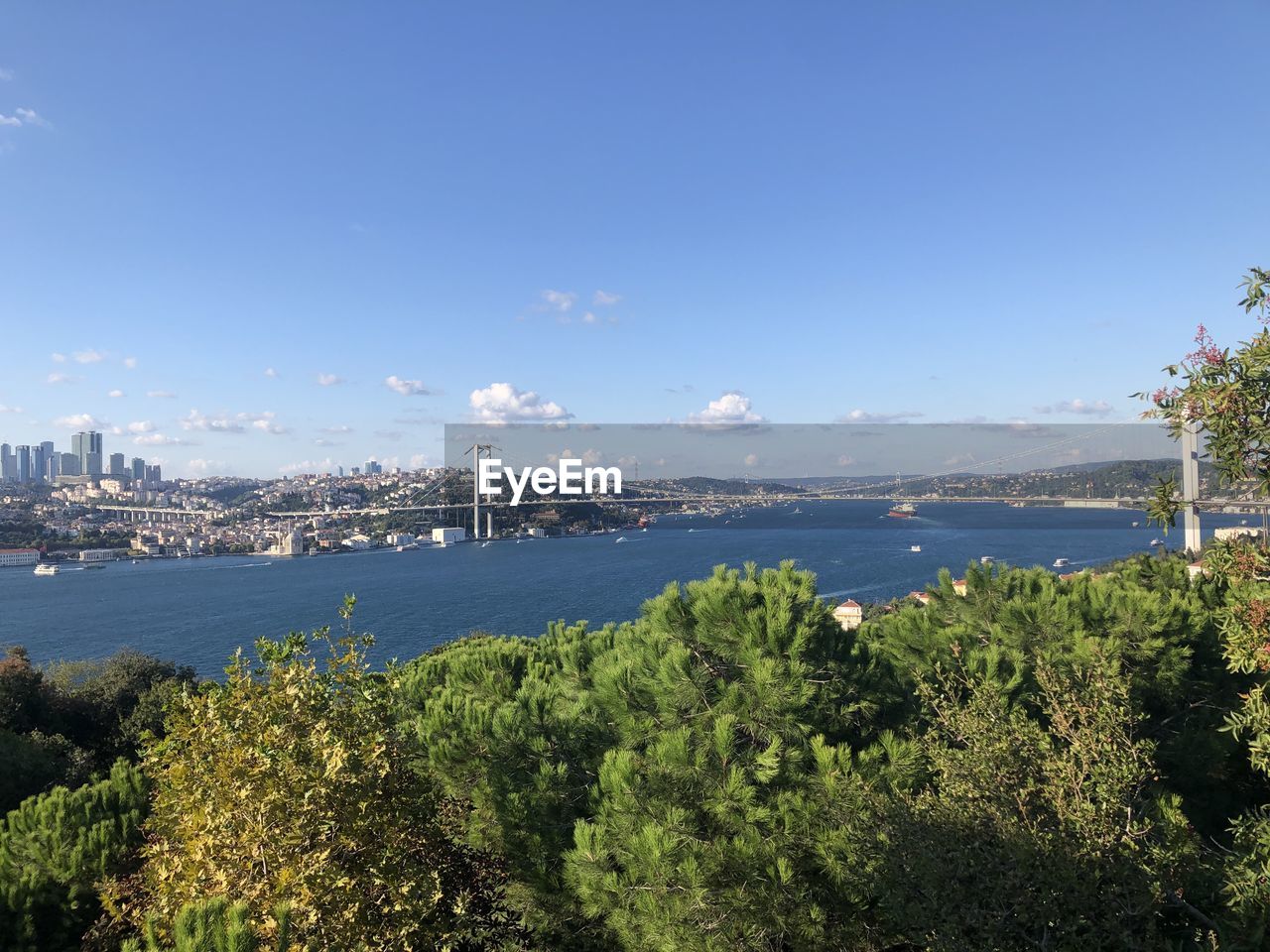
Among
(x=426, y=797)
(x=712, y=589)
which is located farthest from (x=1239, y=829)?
(x=426, y=797)

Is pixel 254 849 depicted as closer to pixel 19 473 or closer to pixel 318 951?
pixel 318 951

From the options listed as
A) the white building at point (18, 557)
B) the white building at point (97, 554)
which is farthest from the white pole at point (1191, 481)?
the white building at point (18, 557)

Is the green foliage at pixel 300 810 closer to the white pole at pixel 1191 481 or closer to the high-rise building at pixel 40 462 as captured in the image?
the white pole at pixel 1191 481

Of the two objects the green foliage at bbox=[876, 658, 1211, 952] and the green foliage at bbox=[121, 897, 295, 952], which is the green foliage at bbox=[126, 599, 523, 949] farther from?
the green foliage at bbox=[876, 658, 1211, 952]

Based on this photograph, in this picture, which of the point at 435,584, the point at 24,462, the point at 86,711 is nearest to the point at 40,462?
the point at 24,462

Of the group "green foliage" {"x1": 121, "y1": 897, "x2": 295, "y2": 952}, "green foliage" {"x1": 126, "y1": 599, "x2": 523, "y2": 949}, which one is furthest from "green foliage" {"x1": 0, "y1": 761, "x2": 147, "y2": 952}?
"green foliage" {"x1": 121, "y1": 897, "x2": 295, "y2": 952}

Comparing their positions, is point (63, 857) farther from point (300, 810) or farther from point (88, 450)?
point (88, 450)

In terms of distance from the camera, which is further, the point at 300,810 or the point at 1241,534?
the point at 1241,534
